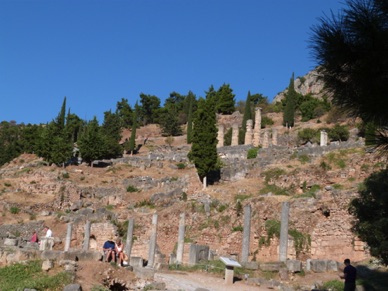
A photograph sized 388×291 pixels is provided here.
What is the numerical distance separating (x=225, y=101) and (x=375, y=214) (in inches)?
3034

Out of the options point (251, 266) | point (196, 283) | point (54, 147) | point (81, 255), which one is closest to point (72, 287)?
point (81, 255)

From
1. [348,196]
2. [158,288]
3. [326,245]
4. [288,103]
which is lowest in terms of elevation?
[158,288]

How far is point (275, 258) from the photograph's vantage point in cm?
2631

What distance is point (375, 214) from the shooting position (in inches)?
627

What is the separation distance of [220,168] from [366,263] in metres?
23.9

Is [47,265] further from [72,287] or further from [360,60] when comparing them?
[360,60]

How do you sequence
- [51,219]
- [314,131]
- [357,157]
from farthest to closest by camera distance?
1. [314,131]
2. [51,219]
3. [357,157]

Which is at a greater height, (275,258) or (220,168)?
(220,168)

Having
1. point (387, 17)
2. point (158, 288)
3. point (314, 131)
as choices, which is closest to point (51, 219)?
point (158, 288)

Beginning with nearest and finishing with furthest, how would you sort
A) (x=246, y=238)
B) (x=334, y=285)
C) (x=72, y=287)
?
(x=72, y=287)
(x=334, y=285)
(x=246, y=238)

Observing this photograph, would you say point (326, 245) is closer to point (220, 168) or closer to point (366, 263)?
point (366, 263)

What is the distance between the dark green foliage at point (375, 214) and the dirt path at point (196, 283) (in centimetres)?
416

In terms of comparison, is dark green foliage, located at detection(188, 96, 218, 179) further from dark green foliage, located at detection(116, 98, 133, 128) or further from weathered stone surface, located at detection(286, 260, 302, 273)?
dark green foliage, located at detection(116, 98, 133, 128)

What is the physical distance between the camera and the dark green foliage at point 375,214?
14281 millimetres
